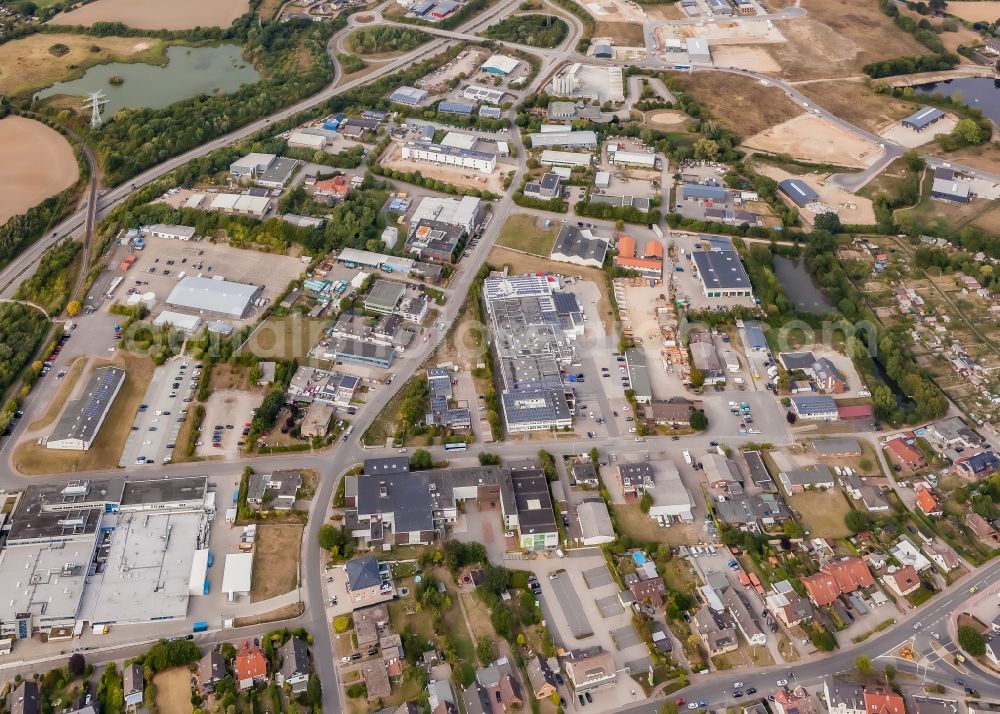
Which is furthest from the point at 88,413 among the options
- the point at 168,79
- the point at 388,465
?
the point at 168,79

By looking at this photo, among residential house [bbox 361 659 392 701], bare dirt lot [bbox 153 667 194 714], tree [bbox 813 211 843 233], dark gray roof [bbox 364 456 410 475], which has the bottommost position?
bare dirt lot [bbox 153 667 194 714]

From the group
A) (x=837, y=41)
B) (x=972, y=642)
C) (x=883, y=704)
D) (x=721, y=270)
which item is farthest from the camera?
(x=837, y=41)

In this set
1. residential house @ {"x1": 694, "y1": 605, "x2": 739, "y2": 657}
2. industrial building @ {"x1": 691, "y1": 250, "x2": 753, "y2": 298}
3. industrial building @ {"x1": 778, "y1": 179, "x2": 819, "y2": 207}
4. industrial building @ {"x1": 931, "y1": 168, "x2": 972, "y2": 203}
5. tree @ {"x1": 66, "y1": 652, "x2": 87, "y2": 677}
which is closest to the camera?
tree @ {"x1": 66, "y1": 652, "x2": 87, "y2": 677}

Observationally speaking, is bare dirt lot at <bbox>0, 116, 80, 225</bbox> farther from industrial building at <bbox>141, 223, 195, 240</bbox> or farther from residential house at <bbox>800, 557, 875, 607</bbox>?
residential house at <bbox>800, 557, 875, 607</bbox>

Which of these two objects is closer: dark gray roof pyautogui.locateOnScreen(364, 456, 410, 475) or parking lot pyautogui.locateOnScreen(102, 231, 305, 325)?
dark gray roof pyautogui.locateOnScreen(364, 456, 410, 475)

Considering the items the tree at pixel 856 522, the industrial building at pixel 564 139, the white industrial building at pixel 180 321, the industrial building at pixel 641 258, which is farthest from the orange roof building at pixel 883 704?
the industrial building at pixel 564 139

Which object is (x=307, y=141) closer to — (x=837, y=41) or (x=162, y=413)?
(x=162, y=413)

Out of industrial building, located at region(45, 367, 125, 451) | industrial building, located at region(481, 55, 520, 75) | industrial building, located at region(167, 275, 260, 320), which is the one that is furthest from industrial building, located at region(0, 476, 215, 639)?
industrial building, located at region(481, 55, 520, 75)
